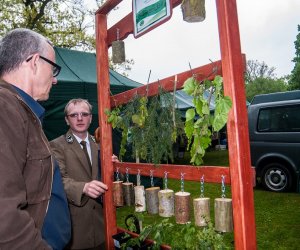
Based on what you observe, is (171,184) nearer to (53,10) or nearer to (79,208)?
(79,208)

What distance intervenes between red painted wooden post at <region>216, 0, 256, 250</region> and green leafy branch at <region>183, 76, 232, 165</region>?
0.15 feet

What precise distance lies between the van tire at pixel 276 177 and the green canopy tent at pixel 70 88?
12.0 ft

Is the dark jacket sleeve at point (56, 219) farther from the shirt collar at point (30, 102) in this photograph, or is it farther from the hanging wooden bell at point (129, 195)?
the hanging wooden bell at point (129, 195)

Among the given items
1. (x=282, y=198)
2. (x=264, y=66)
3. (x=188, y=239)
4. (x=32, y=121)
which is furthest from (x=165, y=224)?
(x=264, y=66)

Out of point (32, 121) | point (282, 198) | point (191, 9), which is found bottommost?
point (282, 198)

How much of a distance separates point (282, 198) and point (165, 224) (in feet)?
15.9

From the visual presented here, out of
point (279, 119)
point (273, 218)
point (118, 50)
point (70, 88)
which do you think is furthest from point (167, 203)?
point (279, 119)

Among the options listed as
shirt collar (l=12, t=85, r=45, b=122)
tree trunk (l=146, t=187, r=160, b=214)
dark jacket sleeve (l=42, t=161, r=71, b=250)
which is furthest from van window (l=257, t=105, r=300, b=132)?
shirt collar (l=12, t=85, r=45, b=122)

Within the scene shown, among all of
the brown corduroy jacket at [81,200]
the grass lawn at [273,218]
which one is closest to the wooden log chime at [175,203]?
the brown corduroy jacket at [81,200]

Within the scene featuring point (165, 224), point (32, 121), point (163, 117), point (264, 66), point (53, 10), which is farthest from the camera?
point (264, 66)

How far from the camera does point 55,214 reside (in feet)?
5.25

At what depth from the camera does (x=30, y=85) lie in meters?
1.53

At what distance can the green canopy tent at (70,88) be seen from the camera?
20.0 ft

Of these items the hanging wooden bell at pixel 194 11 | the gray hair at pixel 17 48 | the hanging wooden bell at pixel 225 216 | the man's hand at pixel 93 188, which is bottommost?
the hanging wooden bell at pixel 225 216
